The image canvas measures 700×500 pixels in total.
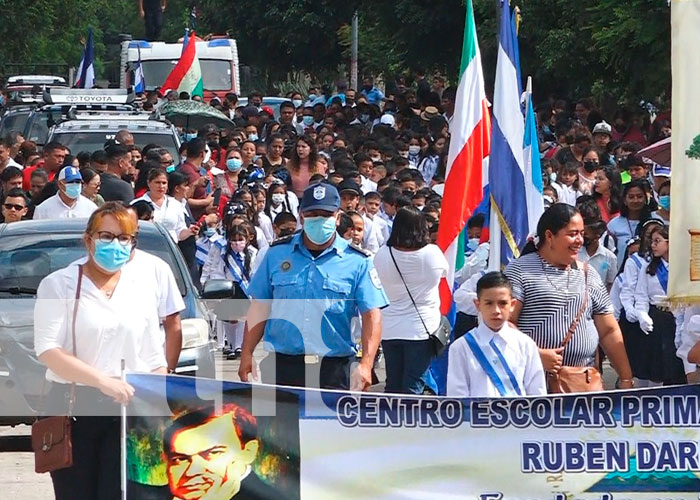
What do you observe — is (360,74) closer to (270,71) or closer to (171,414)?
(270,71)

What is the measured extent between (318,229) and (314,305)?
429mm

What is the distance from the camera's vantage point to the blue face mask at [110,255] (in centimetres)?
720

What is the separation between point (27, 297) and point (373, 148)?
955cm

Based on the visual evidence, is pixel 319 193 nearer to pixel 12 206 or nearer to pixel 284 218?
pixel 284 218

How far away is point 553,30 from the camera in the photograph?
22375 mm

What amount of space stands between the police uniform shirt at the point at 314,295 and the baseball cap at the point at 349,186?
555cm

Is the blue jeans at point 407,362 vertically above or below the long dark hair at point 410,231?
below

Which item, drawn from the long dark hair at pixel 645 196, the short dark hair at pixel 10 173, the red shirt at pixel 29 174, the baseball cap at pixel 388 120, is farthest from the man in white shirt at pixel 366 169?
the baseball cap at pixel 388 120

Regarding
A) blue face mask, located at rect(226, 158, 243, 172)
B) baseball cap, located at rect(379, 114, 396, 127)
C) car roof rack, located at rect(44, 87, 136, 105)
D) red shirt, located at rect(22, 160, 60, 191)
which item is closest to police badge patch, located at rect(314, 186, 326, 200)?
red shirt, located at rect(22, 160, 60, 191)

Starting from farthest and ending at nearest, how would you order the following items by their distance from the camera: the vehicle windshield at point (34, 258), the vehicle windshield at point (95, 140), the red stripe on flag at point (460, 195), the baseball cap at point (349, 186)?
the vehicle windshield at point (95, 140)
the baseball cap at point (349, 186)
the red stripe on flag at point (460, 195)
the vehicle windshield at point (34, 258)

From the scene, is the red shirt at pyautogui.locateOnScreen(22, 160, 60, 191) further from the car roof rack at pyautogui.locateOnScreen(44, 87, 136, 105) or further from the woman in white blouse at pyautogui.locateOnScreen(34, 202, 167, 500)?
the woman in white blouse at pyautogui.locateOnScreen(34, 202, 167, 500)

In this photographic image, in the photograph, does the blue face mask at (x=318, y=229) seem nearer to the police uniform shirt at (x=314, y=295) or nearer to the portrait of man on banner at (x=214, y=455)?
the police uniform shirt at (x=314, y=295)

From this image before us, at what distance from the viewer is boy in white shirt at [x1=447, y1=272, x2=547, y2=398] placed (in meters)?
7.79

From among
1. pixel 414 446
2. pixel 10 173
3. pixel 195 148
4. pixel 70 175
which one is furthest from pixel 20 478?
pixel 195 148
